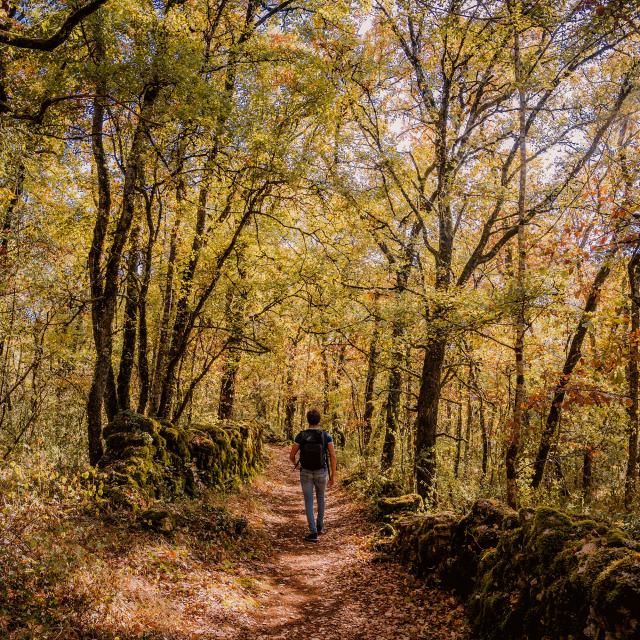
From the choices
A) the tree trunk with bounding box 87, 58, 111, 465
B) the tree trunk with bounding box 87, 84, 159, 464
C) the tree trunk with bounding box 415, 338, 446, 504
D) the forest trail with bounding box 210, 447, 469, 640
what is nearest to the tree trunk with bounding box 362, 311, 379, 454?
the tree trunk with bounding box 415, 338, 446, 504

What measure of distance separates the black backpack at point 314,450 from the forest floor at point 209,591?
4.94 ft

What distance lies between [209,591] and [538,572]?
358 cm

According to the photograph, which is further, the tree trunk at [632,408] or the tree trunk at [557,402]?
the tree trunk at [557,402]

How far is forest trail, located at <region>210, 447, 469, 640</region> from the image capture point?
495 centimetres

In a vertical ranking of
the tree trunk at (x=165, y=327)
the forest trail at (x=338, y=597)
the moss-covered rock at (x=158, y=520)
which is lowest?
the forest trail at (x=338, y=597)

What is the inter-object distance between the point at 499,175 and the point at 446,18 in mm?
4294

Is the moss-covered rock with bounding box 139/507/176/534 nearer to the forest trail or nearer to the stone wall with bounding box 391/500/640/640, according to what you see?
the forest trail

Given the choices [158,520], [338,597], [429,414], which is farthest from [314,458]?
[429,414]

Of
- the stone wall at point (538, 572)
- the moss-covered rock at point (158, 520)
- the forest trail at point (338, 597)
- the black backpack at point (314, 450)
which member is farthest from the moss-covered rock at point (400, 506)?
the moss-covered rock at point (158, 520)

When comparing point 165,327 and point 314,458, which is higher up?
point 165,327

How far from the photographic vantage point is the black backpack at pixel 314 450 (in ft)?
27.4

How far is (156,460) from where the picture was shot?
8000 millimetres

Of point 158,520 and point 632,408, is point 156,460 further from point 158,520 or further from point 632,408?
point 632,408

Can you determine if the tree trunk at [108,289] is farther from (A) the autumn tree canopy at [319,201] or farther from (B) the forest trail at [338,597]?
(B) the forest trail at [338,597]
